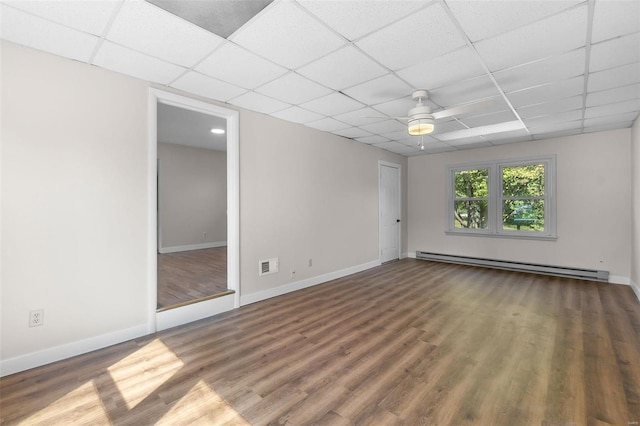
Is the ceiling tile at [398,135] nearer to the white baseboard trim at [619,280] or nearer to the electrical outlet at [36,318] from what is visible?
the white baseboard trim at [619,280]

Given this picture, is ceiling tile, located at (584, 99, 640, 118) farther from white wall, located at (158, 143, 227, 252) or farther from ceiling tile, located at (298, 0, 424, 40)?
white wall, located at (158, 143, 227, 252)

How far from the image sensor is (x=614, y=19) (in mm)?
1978

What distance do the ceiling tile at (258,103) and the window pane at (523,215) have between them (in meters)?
4.99

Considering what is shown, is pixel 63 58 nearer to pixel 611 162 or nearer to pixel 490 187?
pixel 490 187

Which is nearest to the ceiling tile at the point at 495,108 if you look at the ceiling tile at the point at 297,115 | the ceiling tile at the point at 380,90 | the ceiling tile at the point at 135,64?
the ceiling tile at the point at 380,90

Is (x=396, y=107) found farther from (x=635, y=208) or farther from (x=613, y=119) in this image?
(x=635, y=208)

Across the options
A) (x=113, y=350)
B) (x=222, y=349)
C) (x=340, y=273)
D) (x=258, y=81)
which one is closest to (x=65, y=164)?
(x=113, y=350)

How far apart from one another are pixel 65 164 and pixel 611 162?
7554mm

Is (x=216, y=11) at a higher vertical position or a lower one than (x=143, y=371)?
higher

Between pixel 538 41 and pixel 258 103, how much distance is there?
283 centimetres

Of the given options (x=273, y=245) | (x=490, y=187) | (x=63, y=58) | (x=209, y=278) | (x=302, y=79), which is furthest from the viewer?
(x=490, y=187)

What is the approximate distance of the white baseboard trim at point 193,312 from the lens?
10.2ft

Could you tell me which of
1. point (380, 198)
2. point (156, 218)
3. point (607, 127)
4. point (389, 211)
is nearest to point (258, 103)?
point (156, 218)

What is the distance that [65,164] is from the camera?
253 cm
